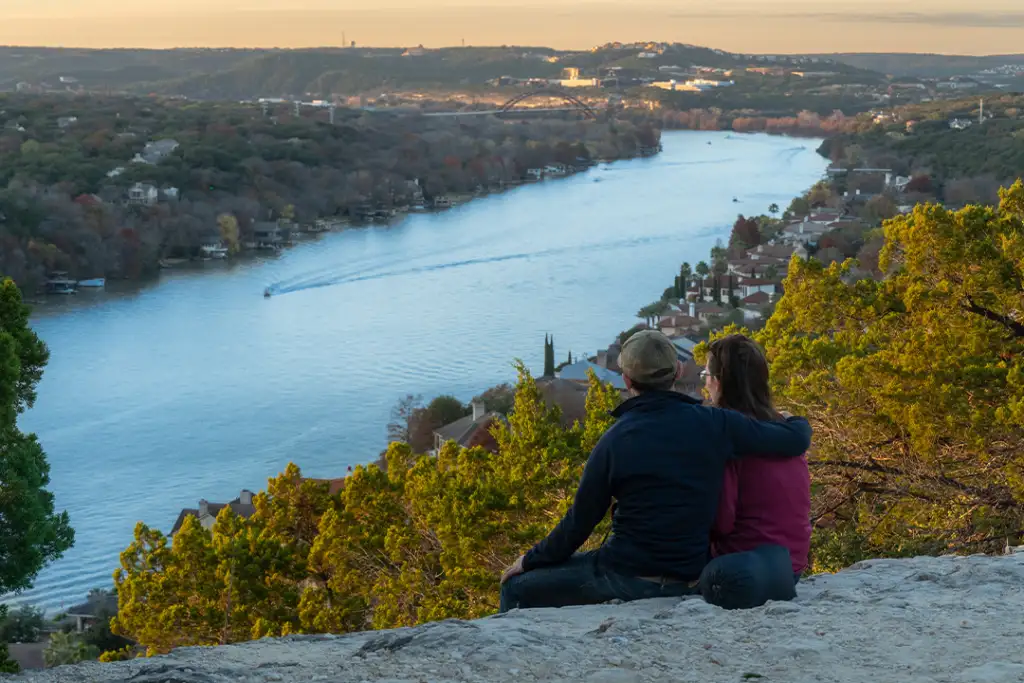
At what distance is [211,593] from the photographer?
247 inches

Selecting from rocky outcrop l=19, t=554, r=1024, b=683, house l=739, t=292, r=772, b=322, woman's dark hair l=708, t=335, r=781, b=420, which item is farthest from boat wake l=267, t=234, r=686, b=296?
woman's dark hair l=708, t=335, r=781, b=420

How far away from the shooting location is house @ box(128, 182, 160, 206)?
3212 centimetres

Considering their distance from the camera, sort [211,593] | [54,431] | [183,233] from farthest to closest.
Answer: [183,233] < [54,431] < [211,593]

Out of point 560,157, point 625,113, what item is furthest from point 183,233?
point 625,113

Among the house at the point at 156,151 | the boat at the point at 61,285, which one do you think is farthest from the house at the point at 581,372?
the house at the point at 156,151

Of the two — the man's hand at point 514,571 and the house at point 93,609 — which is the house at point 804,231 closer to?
the house at point 93,609

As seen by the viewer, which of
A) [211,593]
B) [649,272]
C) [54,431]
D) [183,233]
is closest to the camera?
[211,593]

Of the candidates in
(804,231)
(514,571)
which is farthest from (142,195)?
(514,571)

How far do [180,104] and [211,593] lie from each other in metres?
48.8

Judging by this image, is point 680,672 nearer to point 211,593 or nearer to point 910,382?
point 910,382

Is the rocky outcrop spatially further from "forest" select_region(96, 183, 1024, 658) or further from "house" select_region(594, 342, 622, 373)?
"house" select_region(594, 342, 622, 373)

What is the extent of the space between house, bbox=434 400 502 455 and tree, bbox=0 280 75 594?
318 inches

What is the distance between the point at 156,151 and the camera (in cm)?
3897

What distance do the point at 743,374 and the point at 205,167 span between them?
36610mm
